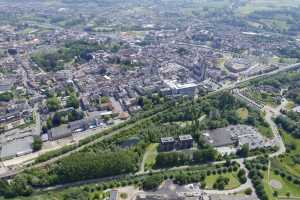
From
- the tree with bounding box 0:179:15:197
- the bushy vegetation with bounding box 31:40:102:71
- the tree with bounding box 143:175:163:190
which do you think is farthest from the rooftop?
the bushy vegetation with bounding box 31:40:102:71

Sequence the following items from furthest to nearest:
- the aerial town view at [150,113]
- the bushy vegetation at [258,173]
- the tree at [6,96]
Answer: the tree at [6,96] → the aerial town view at [150,113] → the bushy vegetation at [258,173]

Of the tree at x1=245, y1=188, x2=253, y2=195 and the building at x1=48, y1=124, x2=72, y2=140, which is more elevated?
the building at x1=48, y1=124, x2=72, y2=140

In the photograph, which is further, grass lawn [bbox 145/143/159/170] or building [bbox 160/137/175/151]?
building [bbox 160/137/175/151]

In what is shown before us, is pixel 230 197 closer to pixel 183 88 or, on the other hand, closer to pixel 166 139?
pixel 166 139

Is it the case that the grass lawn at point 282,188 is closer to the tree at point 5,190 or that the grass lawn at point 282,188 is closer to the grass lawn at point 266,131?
the grass lawn at point 266,131

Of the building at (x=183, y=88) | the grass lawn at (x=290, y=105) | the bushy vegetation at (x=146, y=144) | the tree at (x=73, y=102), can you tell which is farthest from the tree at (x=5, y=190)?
the grass lawn at (x=290, y=105)

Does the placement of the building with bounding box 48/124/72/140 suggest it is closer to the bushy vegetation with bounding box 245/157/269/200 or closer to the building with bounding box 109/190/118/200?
the building with bounding box 109/190/118/200
